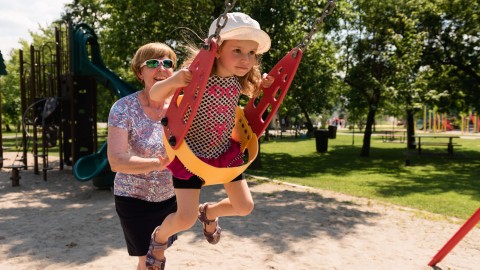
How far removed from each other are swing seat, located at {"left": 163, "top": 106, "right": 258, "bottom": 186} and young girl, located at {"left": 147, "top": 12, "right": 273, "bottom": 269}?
68 millimetres

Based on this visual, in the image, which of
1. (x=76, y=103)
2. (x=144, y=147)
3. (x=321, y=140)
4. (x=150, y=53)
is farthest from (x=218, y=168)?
(x=321, y=140)

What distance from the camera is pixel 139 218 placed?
2.37 metres

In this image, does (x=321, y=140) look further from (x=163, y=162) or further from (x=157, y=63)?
(x=163, y=162)

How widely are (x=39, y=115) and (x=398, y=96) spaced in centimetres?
1254

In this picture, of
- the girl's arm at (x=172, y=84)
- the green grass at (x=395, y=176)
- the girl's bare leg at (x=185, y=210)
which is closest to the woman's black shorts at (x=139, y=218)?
the girl's bare leg at (x=185, y=210)

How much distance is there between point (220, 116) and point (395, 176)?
11208mm

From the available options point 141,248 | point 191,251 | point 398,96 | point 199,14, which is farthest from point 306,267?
point 398,96

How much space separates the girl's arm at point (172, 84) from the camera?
174cm

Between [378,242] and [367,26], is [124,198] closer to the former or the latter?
[378,242]

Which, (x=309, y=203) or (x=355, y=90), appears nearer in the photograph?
(x=309, y=203)

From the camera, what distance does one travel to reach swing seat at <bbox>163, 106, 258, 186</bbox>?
178cm

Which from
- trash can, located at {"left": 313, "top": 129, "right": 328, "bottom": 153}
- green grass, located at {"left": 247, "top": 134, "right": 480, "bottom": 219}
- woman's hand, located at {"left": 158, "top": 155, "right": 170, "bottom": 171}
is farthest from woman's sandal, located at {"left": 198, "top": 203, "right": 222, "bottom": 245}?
trash can, located at {"left": 313, "top": 129, "right": 328, "bottom": 153}

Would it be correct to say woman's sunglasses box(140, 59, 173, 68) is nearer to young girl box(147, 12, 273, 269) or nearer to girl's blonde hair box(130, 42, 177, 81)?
girl's blonde hair box(130, 42, 177, 81)

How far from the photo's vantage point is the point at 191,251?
4.76 meters
